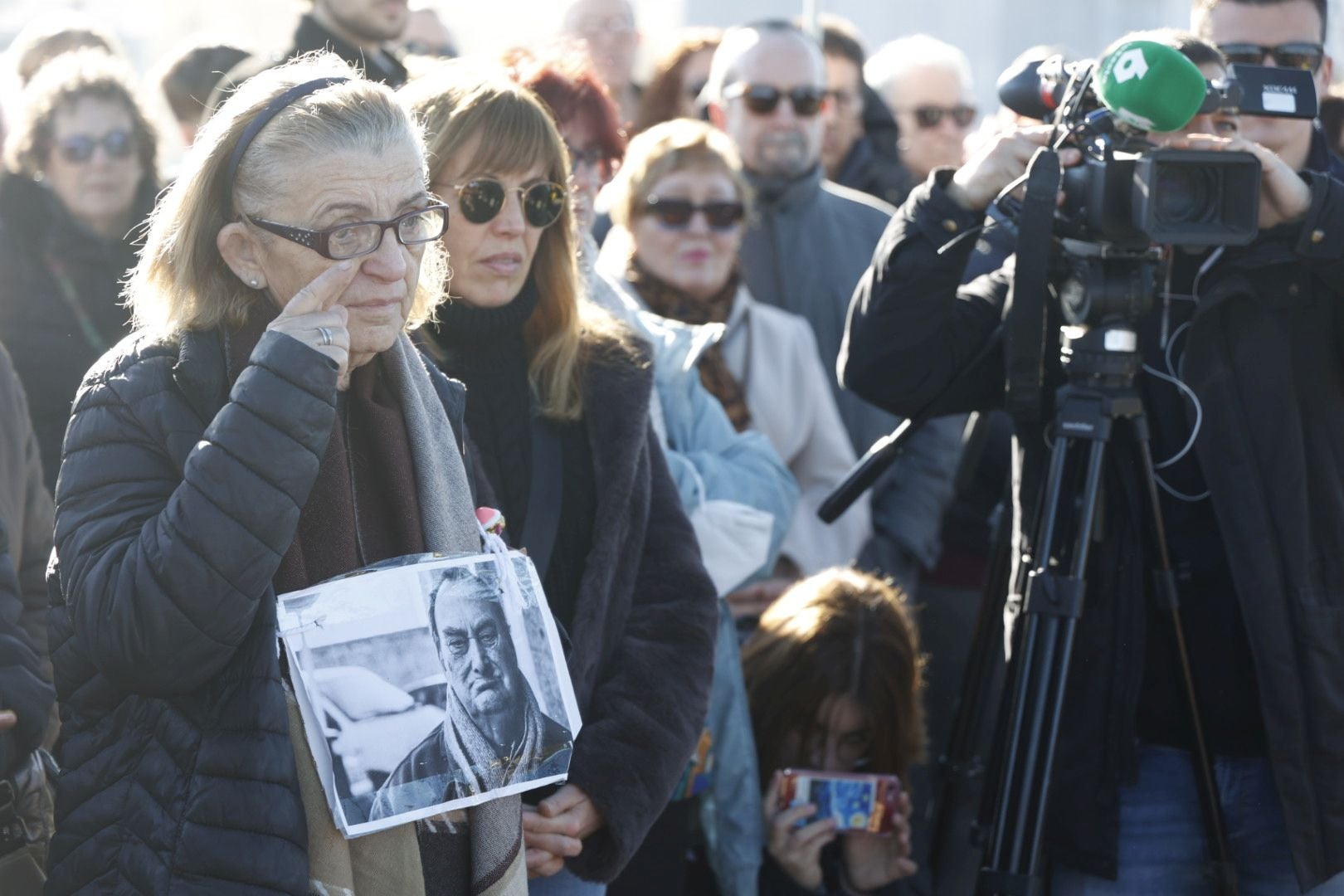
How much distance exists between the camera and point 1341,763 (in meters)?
2.60

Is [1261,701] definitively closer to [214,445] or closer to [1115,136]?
[1115,136]

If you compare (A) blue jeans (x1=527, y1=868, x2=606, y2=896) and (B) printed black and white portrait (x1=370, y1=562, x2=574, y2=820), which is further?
(A) blue jeans (x1=527, y1=868, x2=606, y2=896)

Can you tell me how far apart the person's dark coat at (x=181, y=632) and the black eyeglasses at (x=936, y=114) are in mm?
4805

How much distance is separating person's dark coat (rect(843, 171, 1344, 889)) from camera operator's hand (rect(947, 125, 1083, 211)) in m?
0.04

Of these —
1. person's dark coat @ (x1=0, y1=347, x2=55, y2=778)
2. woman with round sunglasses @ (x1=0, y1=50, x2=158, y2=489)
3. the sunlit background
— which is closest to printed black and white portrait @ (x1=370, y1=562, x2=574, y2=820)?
person's dark coat @ (x1=0, y1=347, x2=55, y2=778)

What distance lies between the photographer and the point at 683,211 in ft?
13.2

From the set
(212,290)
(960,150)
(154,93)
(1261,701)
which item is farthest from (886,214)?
(212,290)

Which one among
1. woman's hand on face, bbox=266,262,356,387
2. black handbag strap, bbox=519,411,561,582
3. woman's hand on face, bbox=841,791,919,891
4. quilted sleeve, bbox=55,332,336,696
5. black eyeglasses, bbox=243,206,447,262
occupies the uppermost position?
black eyeglasses, bbox=243,206,447,262

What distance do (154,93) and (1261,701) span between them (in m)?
3.62

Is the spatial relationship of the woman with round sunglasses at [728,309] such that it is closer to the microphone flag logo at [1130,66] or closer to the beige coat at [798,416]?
the beige coat at [798,416]

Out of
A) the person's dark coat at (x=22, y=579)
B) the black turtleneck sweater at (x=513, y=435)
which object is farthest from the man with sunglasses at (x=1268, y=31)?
the person's dark coat at (x=22, y=579)

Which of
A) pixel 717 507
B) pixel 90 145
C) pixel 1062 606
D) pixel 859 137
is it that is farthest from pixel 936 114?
pixel 1062 606

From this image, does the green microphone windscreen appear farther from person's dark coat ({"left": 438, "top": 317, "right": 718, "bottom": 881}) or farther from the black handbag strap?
the black handbag strap

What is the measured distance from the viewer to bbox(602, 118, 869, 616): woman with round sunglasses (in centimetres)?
404
